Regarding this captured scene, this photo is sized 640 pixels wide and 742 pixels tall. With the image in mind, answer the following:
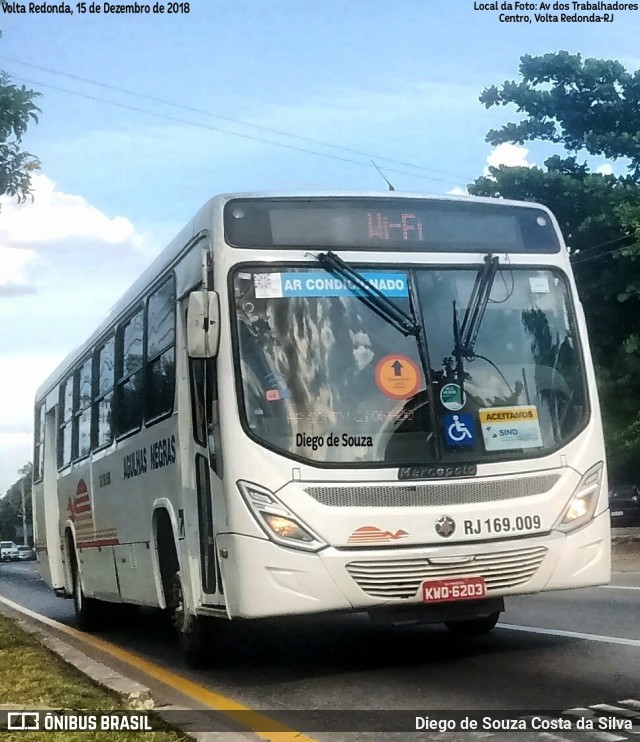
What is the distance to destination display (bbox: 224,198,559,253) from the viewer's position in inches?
324

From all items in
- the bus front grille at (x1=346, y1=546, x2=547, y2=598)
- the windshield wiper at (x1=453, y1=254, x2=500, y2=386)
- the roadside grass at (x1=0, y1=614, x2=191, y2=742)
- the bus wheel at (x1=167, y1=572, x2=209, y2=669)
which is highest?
the windshield wiper at (x1=453, y1=254, x2=500, y2=386)

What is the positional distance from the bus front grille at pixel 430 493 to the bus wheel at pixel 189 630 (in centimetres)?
184

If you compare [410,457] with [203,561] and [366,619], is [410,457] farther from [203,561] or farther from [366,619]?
[366,619]

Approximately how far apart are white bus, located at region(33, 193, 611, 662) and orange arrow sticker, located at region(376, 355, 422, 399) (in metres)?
0.01

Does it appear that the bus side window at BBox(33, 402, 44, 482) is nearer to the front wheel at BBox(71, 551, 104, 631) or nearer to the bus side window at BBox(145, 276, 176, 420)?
the front wheel at BBox(71, 551, 104, 631)

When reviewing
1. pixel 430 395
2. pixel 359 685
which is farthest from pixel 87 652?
pixel 430 395

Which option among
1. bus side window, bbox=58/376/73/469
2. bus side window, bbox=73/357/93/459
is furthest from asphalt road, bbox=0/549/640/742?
bus side window, bbox=58/376/73/469

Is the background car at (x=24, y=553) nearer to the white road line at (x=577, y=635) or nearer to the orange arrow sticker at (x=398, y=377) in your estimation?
the white road line at (x=577, y=635)

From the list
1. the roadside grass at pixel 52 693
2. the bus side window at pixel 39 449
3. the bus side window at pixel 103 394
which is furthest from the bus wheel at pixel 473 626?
the bus side window at pixel 39 449

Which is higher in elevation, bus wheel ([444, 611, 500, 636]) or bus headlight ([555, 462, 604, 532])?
bus headlight ([555, 462, 604, 532])

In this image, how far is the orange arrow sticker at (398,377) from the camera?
310 inches

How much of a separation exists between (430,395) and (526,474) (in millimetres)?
784

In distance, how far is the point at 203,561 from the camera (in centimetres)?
838

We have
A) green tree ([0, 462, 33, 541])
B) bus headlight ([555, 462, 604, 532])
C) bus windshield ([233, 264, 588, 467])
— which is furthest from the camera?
green tree ([0, 462, 33, 541])
